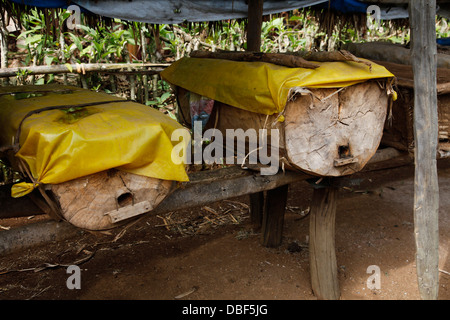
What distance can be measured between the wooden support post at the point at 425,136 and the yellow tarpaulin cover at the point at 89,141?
1565mm

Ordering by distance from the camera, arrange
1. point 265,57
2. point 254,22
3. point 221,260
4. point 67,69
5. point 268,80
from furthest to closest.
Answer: point 67,69, point 254,22, point 221,260, point 265,57, point 268,80

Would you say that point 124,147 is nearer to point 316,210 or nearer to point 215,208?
point 316,210

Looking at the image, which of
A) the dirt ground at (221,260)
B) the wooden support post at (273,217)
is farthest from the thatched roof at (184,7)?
the dirt ground at (221,260)

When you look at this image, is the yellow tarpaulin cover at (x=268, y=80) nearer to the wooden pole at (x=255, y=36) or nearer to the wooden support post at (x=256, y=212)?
the wooden pole at (x=255, y=36)

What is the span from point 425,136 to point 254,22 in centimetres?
209

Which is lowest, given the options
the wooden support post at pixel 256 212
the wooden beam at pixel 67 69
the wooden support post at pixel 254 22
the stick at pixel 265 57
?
the wooden support post at pixel 256 212

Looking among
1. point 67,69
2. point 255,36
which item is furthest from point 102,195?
point 67,69

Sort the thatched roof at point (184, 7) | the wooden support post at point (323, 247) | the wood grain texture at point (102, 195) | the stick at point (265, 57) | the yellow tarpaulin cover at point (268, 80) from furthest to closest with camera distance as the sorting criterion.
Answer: the thatched roof at point (184, 7)
the wooden support post at point (323, 247)
the stick at point (265, 57)
the yellow tarpaulin cover at point (268, 80)
the wood grain texture at point (102, 195)

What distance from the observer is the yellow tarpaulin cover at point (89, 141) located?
1.58 metres

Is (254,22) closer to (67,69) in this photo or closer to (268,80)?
(268,80)

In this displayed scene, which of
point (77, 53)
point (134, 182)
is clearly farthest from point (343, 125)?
point (77, 53)

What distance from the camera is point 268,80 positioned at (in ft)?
7.29

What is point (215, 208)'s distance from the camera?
472 centimetres

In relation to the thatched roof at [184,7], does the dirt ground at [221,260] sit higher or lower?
lower
